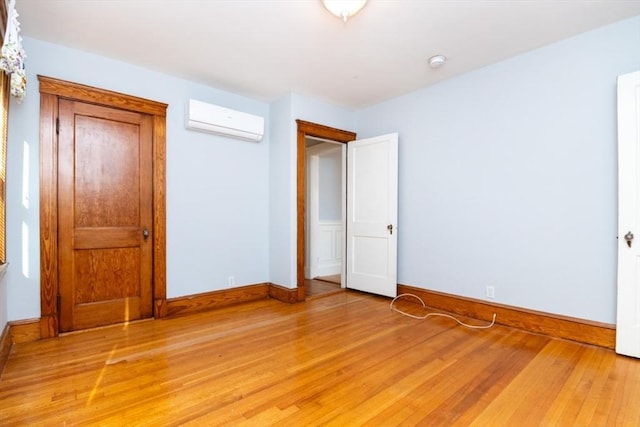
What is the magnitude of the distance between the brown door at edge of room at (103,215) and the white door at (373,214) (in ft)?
8.16

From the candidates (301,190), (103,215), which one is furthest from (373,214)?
(103,215)

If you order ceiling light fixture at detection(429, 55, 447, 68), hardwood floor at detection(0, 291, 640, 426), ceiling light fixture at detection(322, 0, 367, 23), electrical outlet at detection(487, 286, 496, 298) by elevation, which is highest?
ceiling light fixture at detection(429, 55, 447, 68)

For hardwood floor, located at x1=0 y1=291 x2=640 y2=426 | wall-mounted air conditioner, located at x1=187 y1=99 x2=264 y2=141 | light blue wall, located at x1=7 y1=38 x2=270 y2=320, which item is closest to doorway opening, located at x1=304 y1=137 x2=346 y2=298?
light blue wall, located at x1=7 y1=38 x2=270 y2=320

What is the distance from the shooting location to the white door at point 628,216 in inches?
91.4

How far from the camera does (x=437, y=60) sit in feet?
9.95

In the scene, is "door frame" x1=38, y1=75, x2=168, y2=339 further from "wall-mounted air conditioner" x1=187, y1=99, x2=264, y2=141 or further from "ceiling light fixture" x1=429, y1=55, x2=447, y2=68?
"ceiling light fixture" x1=429, y1=55, x2=447, y2=68

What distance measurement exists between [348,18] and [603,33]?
2.06 metres

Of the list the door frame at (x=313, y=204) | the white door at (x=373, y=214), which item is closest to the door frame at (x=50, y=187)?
the white door at (x=373, y=214)

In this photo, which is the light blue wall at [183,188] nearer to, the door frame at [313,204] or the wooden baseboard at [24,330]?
the wooden baseboard at [24,330]

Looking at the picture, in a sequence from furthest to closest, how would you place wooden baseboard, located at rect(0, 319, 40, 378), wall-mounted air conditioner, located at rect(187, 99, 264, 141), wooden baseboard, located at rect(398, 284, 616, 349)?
wall-mounted air conditioner, located at rect(187, 99, 264, 141)
wooden baseboard, located at rect(398, 284, 616, 349)
wooden baseboard, located at rect(0, 319, 40, 378)

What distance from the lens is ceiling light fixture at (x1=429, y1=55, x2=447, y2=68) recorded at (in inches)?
118

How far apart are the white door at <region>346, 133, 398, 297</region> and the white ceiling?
1.00 meters

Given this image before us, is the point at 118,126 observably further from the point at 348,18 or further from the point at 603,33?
the point at 603,33

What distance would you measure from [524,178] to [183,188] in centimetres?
342
